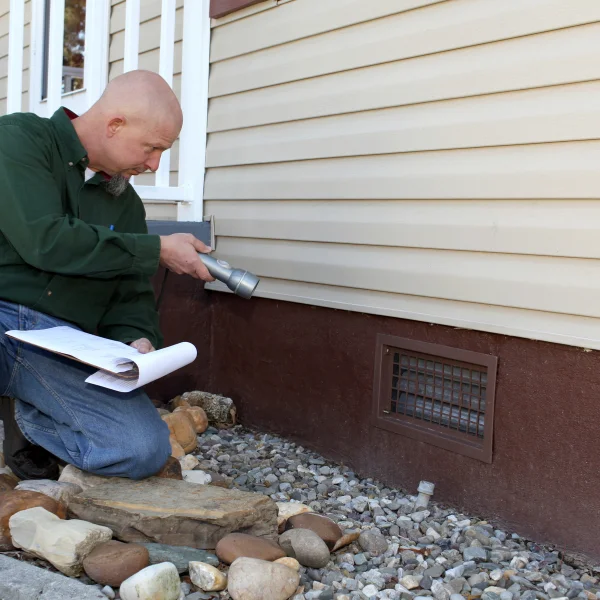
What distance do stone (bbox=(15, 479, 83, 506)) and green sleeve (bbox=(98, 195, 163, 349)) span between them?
2.10 ft

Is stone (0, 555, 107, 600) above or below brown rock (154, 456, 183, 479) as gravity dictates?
below

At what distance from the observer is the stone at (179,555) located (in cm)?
237

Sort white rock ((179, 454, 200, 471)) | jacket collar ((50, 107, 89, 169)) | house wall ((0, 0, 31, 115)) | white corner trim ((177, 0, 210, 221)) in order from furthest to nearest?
house wall ((0, 0, 31, 115)) < white corner trim ((177, 0, 210, 221)) < white rock ((179, 454, 200, 471)) < jacket collar ((50, 107, 89, 169))

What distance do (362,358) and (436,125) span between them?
104 centimetres

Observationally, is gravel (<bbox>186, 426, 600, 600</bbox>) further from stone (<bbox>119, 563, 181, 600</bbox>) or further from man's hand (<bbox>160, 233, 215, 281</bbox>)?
man's hand (<bbox>160, 233, 215, 281</bbox>)

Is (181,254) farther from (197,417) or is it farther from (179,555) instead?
(197,417)

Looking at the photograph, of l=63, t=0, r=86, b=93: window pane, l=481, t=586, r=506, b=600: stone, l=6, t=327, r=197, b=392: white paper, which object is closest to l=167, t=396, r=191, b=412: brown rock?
l=6, t=327, r=197, b=392: white paper

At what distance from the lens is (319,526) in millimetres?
2670

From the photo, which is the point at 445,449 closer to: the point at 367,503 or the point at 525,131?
A: the point at 367,503

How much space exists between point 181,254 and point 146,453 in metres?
0.69

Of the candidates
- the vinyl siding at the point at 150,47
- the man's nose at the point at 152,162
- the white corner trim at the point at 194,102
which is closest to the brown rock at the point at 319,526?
the man's nose at the point at 152,162

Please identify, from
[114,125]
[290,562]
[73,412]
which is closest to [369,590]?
[290,562]

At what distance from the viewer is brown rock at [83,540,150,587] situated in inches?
89.2

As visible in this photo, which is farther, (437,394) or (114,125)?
(437,394)
